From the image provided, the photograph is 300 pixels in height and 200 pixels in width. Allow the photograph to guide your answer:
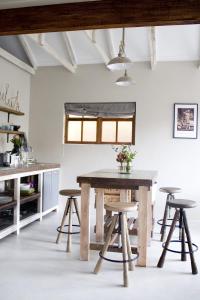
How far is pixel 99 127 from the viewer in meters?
5.89

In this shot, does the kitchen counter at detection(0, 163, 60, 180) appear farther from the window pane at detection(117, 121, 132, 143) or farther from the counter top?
the window pane at detection(117, 121, 132, 143)

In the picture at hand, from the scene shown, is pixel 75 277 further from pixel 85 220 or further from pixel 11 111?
pixel 11 111

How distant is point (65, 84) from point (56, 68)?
387 millimetres

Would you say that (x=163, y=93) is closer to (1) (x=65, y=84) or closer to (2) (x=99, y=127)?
(2) (x=99, y=127)

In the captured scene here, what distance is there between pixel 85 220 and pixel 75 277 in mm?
→ 654

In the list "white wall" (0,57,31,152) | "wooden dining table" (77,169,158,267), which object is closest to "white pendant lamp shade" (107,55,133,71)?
"wooden dining table" (77,169,158,267)

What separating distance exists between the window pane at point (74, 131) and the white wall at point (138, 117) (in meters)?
0.17

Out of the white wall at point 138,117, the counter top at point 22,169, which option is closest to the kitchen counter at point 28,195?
the counter top at point 22,169

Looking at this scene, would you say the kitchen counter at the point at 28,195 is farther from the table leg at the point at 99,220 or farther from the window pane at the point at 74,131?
the table leg at the point at 99,220

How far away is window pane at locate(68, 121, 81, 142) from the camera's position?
601 cm

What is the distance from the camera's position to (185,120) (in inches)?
215

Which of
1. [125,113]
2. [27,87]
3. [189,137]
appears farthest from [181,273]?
[27,87]

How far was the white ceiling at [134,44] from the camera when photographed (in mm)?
4926

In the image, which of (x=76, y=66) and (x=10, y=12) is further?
(x=76, y=66)
